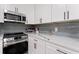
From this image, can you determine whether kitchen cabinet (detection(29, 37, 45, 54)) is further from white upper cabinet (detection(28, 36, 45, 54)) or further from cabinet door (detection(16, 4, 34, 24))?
cabinet door (detection(16, 4, 34, 24))

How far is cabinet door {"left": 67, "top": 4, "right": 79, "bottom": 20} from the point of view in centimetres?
125

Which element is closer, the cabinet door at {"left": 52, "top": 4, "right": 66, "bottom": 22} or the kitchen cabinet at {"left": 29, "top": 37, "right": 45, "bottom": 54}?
the cabinet door at {"left": 52, "top": 4, "right": 66, "bottom": 22}

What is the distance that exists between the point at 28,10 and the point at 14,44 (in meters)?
1.46

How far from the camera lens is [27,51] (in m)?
2.48

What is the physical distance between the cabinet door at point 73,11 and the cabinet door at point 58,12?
0.39ft

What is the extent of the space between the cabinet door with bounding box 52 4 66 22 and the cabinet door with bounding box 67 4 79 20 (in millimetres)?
118

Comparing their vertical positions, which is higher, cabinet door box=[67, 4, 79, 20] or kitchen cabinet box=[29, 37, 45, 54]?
cabinet door box=[67, 4, 79, 20]

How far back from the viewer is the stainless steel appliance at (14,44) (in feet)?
5.82

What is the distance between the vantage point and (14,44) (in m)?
1.99

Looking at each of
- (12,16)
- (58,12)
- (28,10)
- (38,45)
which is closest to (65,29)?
(58,12)

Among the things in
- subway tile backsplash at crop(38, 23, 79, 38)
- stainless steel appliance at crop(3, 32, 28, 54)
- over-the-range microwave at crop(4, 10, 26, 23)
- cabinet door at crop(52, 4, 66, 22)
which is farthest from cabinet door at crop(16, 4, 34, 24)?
cabinet door at crop(52, 4, 66, 22)
